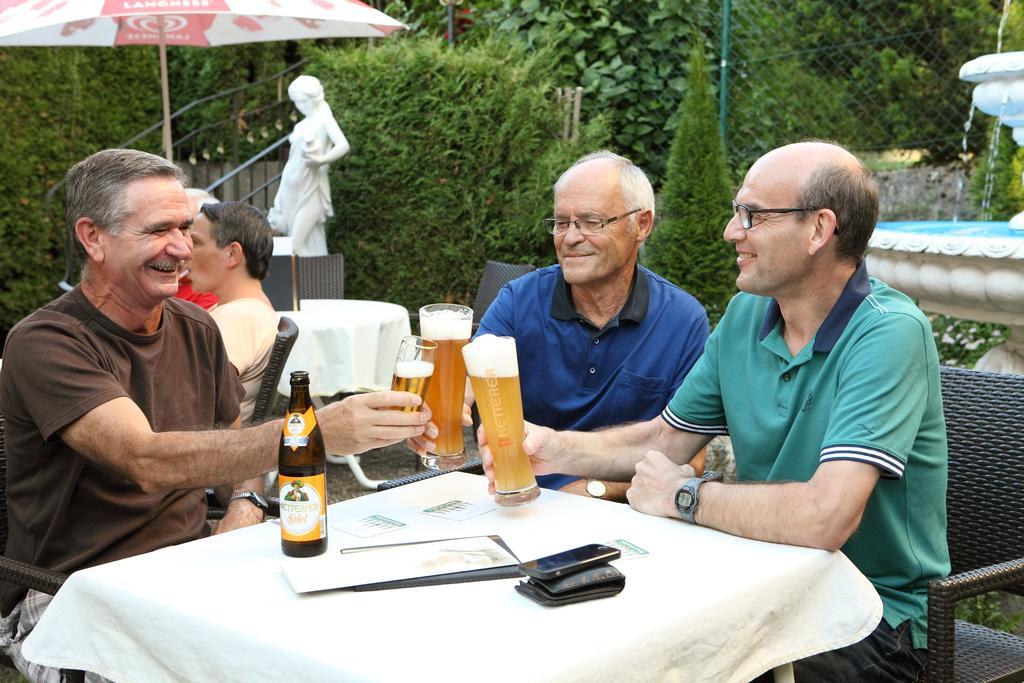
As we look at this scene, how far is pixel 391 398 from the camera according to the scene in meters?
2.21

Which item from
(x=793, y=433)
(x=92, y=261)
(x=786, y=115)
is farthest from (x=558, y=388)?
(x=786, y=115)

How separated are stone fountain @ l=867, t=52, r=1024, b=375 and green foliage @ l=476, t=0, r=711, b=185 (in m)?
4.82

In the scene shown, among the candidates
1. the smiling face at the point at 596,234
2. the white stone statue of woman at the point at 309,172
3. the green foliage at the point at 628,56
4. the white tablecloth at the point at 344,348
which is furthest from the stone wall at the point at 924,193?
the smiling face at the point at 596,234

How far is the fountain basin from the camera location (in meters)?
4.03

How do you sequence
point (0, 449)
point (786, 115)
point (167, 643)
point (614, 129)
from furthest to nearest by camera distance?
1. point (614, 129)
2. point (786, 115)
3. point (0, 449)
4. point (167, 643)

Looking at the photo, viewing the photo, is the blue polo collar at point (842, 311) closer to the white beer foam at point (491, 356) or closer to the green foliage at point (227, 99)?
the white beer foam at point (491, 356)

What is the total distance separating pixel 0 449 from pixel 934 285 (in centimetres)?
326

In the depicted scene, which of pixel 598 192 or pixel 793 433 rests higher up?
pixel 598 192

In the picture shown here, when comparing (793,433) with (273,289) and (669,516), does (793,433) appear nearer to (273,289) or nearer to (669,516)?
(669,516)

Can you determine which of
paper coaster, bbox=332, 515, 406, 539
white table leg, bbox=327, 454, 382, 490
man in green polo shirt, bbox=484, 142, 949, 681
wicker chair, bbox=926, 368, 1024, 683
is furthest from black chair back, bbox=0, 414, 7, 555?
white table leg, bbox=327, 454, 382, 490

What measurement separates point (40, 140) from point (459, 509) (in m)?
9.83

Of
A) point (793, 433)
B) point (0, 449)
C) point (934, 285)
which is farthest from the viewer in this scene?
point (934, 285)

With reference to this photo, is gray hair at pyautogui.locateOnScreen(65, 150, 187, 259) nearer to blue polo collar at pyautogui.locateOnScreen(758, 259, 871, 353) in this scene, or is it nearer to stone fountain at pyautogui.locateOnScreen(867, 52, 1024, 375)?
blue polo collar at pyautogui.locateOnScreen(758, 259, 871, 353)

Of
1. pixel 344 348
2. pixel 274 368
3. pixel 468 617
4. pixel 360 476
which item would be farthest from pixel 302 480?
pixel 360 476
